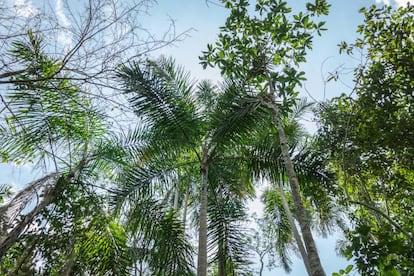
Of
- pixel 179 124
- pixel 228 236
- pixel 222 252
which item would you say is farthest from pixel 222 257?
pixel 179 124

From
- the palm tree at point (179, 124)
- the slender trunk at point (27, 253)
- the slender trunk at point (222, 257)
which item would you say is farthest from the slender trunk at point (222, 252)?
the slender trunk at point (27, 253)

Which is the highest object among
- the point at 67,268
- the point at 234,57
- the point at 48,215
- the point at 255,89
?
the point at 234,57

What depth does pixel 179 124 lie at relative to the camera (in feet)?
18.2

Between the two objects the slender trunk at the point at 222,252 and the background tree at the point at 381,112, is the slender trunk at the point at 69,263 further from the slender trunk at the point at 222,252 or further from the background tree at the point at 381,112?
the background tree at the point at 381,112

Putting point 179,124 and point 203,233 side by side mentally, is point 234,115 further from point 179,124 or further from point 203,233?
point 203,233

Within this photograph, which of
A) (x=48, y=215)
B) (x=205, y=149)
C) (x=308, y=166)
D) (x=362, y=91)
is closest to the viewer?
(x=48, y=215)

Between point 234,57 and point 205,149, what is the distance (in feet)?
6.12

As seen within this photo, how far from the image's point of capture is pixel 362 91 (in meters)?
4.53

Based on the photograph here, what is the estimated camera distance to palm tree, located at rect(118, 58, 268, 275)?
5.10 metres

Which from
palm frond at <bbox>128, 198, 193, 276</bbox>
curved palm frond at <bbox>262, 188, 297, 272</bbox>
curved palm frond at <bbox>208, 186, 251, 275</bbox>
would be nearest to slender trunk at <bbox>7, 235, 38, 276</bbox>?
palm frond at <bbox>128, 198, 193, 276</bbox>

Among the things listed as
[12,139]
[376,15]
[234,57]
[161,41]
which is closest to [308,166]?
[234,57]

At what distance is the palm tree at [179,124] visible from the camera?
5098 mm

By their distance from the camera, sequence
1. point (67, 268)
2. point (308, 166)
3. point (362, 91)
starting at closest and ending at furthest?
point (362, 91)
point (67, 268)
point (308, 166)

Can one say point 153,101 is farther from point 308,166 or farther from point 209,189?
point 308,166
